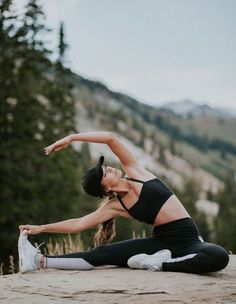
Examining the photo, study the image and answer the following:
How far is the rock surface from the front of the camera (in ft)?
15.8

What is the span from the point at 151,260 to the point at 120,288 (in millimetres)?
1023

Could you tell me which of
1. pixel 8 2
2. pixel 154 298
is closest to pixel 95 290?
pixel 154 298

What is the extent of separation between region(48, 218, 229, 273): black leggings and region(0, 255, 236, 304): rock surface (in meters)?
0.13

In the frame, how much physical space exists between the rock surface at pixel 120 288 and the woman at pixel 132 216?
356mm

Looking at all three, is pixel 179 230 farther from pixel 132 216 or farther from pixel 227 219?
pixel 227 219

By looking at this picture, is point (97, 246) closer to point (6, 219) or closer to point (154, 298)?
point (154, 298)

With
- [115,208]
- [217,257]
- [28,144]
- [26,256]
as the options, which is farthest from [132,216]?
[28,144]

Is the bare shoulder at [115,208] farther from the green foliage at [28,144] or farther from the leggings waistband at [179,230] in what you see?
the green foliage at [28,144]

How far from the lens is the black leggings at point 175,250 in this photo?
573cm

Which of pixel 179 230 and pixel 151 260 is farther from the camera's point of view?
pixel 179 230

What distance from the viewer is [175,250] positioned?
6094mm

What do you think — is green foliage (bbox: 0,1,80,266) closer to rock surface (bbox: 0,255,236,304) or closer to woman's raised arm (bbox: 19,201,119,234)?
woman's raised arm (bbox: 19,201,119,234)

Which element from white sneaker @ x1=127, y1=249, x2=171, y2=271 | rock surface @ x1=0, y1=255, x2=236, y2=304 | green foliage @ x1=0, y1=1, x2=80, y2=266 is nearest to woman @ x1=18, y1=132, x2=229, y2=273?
white sneaker @ x1=127, y1=249, x2=171, y2=271

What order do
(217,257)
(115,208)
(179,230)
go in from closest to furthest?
1. (217,257)
2. (179,230)
3. (115,208)
